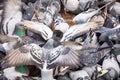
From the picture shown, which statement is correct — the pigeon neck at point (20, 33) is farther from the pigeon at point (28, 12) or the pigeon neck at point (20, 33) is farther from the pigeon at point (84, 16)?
the pigeon at point (84, 16)

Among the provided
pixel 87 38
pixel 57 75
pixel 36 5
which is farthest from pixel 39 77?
pixel 36 5

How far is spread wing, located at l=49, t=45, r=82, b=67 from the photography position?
2100mm

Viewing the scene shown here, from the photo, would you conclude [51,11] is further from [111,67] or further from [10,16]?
[111,67]

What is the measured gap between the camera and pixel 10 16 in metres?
2.47

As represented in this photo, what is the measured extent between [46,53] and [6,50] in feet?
0.69

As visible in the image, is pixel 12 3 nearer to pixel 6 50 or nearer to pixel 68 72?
pixel 6 50

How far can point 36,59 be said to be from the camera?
83.4 inches

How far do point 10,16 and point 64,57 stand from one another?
1.55ft

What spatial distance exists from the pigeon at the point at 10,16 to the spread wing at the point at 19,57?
0.21 meters

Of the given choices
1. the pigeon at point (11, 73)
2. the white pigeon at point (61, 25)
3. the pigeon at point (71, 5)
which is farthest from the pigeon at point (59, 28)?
the pigeon at point (11, 73)

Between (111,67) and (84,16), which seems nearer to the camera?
(111,67)

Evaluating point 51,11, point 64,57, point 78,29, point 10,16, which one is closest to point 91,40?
point 78,29

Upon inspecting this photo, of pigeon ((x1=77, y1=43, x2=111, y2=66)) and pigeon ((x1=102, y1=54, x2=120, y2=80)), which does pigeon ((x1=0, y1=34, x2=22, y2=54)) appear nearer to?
pigeon ((x1=77, y1=43, x2=111, y2=66))

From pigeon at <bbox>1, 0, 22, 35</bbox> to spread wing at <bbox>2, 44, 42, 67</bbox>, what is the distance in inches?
8.1
